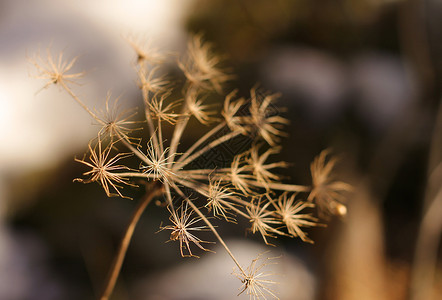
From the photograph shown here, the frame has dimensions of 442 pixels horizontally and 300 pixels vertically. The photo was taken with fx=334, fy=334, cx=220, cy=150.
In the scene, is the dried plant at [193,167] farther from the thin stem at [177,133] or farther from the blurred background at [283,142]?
the blurred background at [283,142]

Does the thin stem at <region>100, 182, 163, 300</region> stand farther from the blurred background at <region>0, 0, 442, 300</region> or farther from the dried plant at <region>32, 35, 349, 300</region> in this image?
the blurred background at <region>0, 0, 442, 300</region>

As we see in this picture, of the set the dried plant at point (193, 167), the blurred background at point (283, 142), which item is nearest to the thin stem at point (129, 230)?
the dried plant at point (193, 167)

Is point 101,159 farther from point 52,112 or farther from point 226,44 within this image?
point 226,44

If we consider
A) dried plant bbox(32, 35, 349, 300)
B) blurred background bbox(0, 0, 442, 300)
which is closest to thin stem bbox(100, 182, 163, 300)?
dried plant bbox(32, 35, 349, 300)

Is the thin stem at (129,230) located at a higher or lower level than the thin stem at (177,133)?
lower

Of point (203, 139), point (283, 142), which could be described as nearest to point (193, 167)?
point (203, 139)

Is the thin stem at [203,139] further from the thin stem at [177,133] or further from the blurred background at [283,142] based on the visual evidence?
the blurred background at [283,142]

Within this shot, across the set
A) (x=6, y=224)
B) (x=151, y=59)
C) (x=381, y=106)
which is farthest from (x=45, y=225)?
(x=381, y=106)

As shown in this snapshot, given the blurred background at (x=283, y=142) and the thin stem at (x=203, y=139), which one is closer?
the thin stem at (x=203, y=139)
